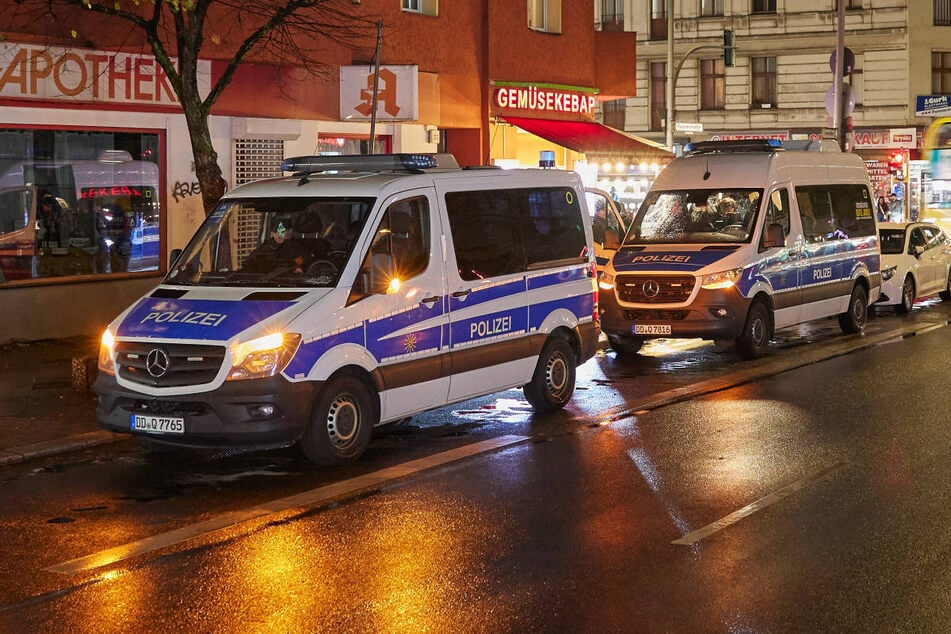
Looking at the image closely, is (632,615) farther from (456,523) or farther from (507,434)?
(507,434)

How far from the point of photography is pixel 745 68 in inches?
2163

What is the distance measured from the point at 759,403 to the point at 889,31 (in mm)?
43038

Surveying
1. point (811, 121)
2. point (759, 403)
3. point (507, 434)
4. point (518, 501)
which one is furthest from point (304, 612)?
point (811, 121)

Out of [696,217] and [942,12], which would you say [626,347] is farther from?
[942,12]

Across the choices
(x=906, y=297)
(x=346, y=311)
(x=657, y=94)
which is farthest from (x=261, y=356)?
(x=657, y=94)

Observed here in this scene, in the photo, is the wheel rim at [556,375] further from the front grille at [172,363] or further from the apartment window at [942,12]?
the apartment window at [942,12]

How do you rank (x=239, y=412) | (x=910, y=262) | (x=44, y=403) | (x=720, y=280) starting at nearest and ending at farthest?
(x=239, y=412), (x=44, y=403), (x=720, y=280), (x=910, y=262)

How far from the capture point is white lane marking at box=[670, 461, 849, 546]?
7809 millimetres

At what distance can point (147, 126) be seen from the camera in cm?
1900

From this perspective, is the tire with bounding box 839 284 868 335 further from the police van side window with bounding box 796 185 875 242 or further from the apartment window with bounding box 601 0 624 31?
the apartment window with bounding box 601 0 624 31

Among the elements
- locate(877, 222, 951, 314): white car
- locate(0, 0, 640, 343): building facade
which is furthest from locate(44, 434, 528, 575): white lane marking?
locate(877, 222, 951, 314): white car

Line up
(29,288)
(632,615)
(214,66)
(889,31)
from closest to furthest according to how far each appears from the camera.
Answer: (632,615), (29,288), (214,66), (889,31)

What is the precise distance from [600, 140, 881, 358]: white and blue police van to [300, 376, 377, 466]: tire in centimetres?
660

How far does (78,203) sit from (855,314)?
1064cm
